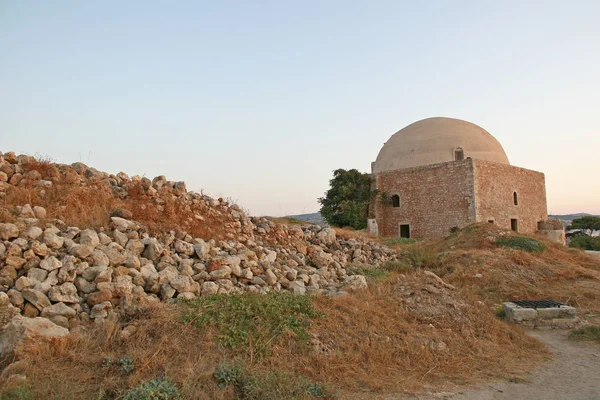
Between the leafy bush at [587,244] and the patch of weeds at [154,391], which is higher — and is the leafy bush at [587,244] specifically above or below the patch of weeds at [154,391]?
above

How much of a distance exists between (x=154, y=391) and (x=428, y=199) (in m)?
20.0

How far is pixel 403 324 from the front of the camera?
16.8 ft

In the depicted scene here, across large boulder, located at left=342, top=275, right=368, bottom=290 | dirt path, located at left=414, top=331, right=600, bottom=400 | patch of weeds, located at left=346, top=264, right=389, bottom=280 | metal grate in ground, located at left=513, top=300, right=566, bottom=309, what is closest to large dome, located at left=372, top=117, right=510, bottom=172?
patch of weeds, located at left=346, top=264, right=389, bottom=280

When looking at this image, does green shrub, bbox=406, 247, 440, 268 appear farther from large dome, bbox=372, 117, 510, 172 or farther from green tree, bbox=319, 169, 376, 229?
large dome, bbox=372, 117, 510, 172

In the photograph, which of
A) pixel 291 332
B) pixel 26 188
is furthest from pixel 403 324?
pixel 26 188

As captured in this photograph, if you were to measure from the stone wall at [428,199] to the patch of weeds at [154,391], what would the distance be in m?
19.2

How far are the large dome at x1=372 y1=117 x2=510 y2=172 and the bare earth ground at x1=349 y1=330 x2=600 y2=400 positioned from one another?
18348 mm

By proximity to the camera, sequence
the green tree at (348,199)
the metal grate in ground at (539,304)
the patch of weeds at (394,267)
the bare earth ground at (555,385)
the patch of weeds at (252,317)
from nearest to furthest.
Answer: the bare earth ground at (555,385), the patch of weeds at (252,317), the metal grate in ground at (539,304), the patch of weeds at (394,267), the green tree at (348,199)

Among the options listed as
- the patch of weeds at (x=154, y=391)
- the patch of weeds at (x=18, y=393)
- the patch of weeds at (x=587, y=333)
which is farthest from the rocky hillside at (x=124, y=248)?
the patch of weeds at (x=587, y=333)

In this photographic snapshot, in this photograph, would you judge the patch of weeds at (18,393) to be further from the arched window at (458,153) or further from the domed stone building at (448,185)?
the arched window at (458,153)

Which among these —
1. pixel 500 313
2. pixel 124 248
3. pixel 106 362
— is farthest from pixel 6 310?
pixel 500 313

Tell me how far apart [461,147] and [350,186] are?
638cm

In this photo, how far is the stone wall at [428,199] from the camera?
20438mm

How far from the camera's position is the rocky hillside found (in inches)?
178
